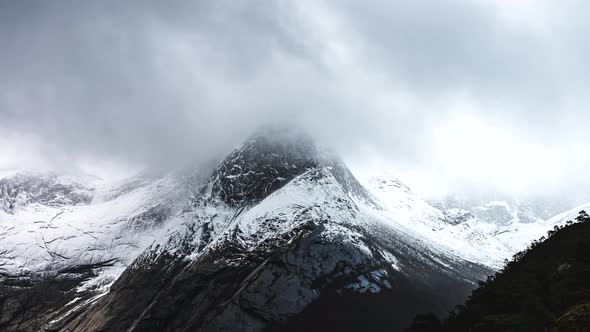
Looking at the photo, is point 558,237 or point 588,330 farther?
point 558,237

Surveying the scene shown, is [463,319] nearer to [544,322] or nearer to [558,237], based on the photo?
[544,322]

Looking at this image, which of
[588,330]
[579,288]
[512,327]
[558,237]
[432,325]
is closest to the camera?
[588,330]

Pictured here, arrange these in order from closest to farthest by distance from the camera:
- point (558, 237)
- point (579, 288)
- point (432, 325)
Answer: point (579, 288), point (432, 325), point (558, 237)

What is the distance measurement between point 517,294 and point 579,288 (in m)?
13.8

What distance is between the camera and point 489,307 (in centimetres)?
6500

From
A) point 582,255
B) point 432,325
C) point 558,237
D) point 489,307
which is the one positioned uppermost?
point 558,237

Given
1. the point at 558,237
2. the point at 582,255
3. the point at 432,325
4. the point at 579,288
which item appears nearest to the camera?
the point at 579,288

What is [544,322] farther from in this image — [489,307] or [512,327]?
→ [489,307]

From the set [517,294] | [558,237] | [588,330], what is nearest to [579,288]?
[517,294]

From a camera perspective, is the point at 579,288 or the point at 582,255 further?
the point at 582,255

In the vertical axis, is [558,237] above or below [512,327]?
above

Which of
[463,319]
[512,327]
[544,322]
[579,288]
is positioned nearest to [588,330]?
[544,322]

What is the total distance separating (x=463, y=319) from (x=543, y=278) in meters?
12.6

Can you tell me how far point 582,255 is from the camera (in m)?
61.2
